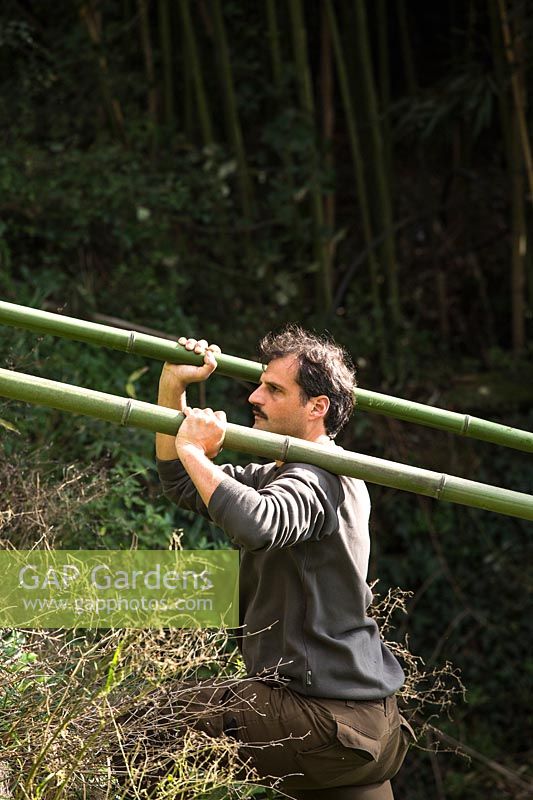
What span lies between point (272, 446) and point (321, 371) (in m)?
0.29

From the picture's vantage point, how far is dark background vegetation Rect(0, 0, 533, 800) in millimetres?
5074

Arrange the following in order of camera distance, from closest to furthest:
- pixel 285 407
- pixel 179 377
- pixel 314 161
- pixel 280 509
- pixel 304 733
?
pixel 280 509 → pixel 304 733 → pixel 285 407 → pixel 179 377 → pixel 314 161

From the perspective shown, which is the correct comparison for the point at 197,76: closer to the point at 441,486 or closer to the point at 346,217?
the point at 346,217

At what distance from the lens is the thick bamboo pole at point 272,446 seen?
6.54 feet

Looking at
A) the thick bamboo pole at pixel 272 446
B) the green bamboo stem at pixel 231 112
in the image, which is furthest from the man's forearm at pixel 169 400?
the green bamboo stem at pixel 231 112

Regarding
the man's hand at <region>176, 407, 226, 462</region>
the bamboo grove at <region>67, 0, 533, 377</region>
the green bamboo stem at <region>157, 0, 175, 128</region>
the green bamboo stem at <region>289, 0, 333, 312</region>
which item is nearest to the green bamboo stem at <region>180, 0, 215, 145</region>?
the bamboo grove at <region>67, 0, 533, 377</region>

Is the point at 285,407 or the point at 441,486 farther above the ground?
the point at 285,407

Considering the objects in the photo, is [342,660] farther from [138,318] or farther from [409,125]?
[409,125]

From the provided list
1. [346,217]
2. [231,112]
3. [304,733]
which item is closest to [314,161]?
[231,112]

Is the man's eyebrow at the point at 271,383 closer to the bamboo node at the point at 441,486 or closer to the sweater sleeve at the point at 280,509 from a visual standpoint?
the sweater sleeve at the point at 280,509

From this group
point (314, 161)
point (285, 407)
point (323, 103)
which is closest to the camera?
point (285, 407)

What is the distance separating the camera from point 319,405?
2287 mm

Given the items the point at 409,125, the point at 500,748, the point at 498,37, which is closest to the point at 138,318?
the point at 409,125

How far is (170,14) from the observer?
19.0 feet
